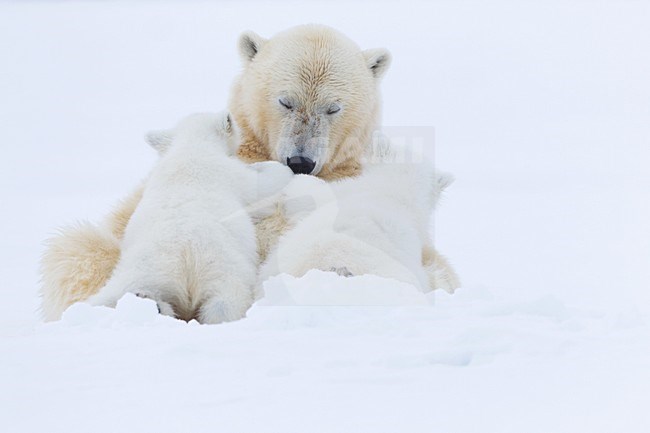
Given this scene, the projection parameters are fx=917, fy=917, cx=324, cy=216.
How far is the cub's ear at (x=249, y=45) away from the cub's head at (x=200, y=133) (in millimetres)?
589

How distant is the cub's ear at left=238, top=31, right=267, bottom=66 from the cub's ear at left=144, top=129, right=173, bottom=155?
2.35ft

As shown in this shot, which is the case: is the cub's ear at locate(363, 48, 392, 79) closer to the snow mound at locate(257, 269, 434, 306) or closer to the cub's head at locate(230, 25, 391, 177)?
the cub's head at locate(230, 25, 391, 177)

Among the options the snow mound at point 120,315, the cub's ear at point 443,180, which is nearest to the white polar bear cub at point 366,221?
the cub's ear at point 443,180

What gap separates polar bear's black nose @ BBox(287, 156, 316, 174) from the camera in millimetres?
4453

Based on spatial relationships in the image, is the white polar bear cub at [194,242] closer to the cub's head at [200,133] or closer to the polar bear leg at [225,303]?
the polar bear leg at [225,303]

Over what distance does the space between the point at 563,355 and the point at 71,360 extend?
4.99 ft

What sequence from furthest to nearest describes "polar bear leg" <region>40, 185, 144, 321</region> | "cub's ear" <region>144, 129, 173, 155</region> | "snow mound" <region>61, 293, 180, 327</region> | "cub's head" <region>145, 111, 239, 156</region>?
"cub's ear" <region>144, 129, 173, 155</region>, "cub's head" <region>145, 111, 239, 156</region>, "polar bear leg" <region>40, 185, 144, 321</region>, "snow mound" <region>61, 293, 180, 327</region>

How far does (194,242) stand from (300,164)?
1036 millimetres

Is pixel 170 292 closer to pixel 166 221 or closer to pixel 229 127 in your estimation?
pixel 166 221

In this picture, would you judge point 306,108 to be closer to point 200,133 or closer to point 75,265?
point 200,133

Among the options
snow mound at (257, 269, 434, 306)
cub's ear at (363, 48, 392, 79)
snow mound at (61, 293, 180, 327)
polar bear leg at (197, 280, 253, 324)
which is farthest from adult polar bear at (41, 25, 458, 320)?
snow mound at (61, 293, 180, 327)

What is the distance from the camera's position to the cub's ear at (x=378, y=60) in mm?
4867

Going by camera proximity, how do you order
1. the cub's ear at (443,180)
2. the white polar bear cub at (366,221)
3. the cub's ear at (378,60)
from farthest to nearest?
the cub's ear at (378,60) → the cub's ear at (443,180) → the white polar bear cub at (366,221)

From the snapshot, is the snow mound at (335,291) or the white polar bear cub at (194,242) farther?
the white polar bear cub at (194,242)
